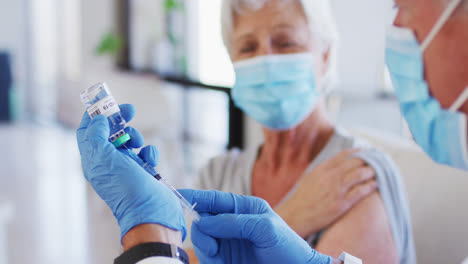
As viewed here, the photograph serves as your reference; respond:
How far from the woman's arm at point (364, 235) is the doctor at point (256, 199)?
19 centimetres

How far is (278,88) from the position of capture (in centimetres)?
113

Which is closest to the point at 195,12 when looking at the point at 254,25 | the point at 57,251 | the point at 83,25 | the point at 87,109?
the point at 83,25

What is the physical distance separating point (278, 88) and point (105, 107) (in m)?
0.59

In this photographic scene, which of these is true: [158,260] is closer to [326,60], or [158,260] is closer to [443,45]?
[443,45]

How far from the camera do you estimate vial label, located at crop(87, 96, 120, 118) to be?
64 centimetres

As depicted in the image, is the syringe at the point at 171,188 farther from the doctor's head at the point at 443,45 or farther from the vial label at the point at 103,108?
the doctor's head at the point at 443,45

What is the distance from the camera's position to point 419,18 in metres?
0.59

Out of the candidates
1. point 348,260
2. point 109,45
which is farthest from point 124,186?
point 109,45

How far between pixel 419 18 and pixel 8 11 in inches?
276

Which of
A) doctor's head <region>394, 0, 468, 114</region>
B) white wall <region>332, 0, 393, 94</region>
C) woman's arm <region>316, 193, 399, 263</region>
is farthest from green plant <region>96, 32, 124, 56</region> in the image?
doctor's head <region>394, 0, 468, 114</region>

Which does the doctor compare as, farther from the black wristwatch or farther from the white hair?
the white hair

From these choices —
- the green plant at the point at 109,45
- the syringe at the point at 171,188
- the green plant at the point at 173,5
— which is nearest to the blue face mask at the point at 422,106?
the syringe at the point at 171,188

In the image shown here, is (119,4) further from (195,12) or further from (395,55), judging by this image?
(395,55)

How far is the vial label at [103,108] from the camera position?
0.64 meters
